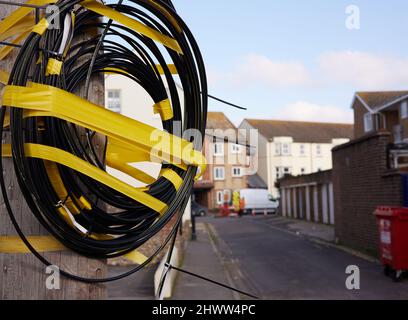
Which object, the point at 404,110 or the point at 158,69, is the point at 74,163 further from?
the point at 404,110

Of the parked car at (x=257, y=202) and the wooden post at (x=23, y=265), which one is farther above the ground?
the wooden post at (x=23, y=265)

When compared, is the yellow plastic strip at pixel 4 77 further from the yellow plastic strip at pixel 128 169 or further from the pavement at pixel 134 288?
the pavement at pixel 134 288

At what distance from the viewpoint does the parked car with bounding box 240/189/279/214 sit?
46.7m

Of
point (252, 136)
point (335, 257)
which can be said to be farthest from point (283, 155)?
point (252, 136)

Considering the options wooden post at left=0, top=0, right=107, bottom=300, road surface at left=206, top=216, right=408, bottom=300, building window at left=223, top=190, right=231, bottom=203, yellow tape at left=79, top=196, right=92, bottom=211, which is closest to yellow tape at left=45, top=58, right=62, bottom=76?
wooden post at left=0, top=0, right=107, bottom=300

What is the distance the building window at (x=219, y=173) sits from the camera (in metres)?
54.8

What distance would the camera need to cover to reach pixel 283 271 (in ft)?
40.8

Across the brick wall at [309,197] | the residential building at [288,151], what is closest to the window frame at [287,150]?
the residential building at [288,151]

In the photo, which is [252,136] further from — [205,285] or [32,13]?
[205,285]

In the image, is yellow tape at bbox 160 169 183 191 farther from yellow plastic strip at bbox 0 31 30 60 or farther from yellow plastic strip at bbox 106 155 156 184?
yellow plastic strip at bbox 0 31 30 60

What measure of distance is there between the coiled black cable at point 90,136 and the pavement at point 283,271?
6770 mm

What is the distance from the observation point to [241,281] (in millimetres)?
11352

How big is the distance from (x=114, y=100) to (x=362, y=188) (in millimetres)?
8494

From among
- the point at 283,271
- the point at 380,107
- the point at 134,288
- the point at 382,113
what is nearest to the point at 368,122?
the point at 382,113
